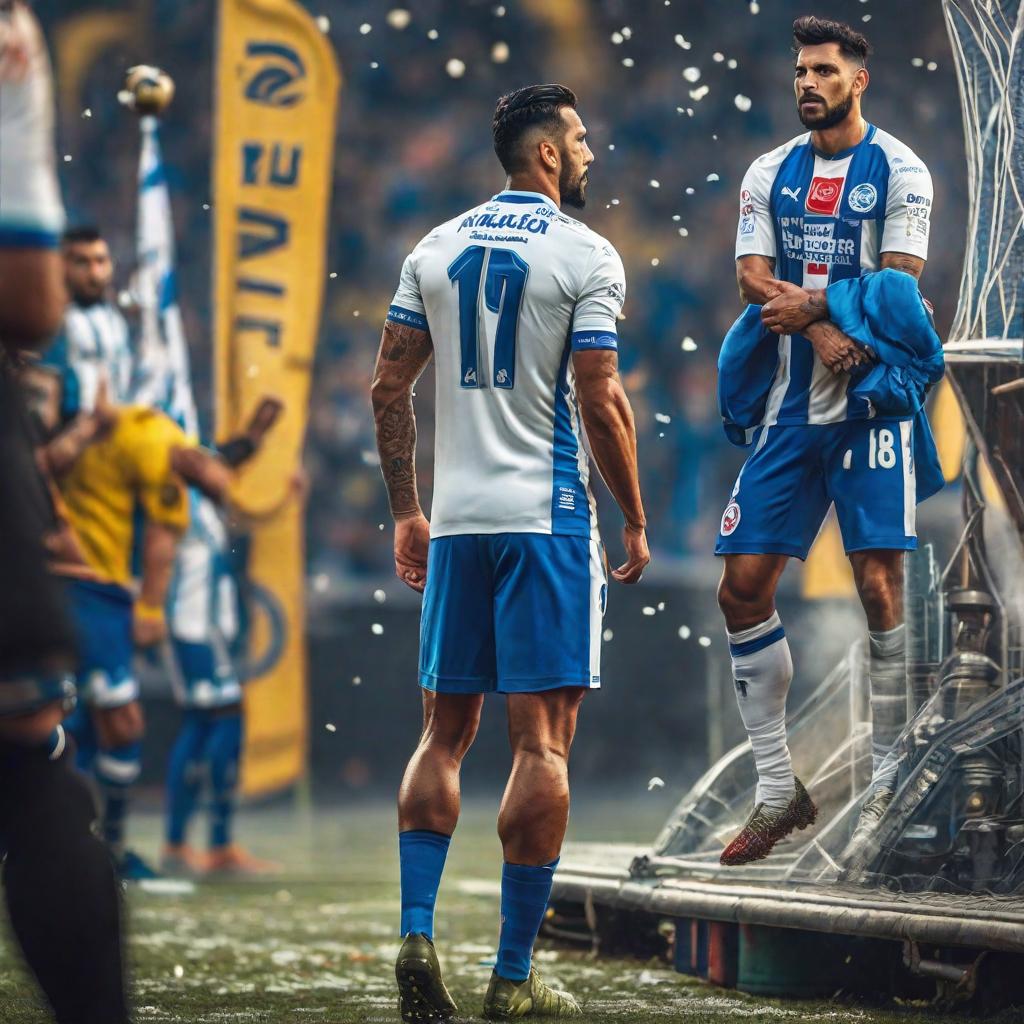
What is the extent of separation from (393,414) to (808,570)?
6411 mm

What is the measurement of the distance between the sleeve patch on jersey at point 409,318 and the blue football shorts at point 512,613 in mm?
506

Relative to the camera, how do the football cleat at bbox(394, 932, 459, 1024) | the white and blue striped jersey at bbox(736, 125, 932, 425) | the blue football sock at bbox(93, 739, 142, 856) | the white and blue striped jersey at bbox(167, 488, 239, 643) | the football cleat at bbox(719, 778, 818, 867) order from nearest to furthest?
the football cleat at bbox(394, 932, 459, 1024), the white and blue striped jersey at bbox(736, 125, 932, 425), the football cleat at bbox(719, 778, 818, 867), the blue football sock at bbox(93, 739, 142, 856), the white and blue striped jersey at bbox(167, 488, 239, 643)

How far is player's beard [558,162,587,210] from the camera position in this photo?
160 inches

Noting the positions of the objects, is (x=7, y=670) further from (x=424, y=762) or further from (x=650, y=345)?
(x=650, y=345)

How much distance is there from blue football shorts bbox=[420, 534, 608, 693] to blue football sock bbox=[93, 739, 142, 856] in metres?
3.92

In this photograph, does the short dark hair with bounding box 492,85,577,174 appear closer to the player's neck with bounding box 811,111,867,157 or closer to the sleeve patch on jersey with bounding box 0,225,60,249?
the player's neck with bounding box 811,111,867,157

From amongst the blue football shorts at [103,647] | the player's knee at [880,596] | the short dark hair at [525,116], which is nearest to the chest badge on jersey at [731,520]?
the player's knee at [880,596]

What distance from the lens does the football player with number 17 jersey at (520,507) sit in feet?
12.5

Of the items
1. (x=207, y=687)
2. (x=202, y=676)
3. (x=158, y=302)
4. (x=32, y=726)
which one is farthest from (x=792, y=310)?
(x=158, y=302)

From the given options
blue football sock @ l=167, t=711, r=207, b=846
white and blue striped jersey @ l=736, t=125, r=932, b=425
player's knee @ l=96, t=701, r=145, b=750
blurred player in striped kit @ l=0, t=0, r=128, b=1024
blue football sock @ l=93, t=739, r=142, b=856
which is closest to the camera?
blurred player in striped kit @ l=0, t=0, r=128, b=1024

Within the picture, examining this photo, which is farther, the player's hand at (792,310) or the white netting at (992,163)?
the white netting at (992,163)

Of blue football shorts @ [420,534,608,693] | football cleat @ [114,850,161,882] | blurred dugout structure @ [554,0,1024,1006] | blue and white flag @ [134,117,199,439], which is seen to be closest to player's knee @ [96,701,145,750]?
football cleat @ [114,850,161,882]

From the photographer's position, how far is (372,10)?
10977 millimetres

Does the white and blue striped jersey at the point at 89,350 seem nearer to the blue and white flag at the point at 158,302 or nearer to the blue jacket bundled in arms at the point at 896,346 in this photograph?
the blue and white flag at the point at 158,302
